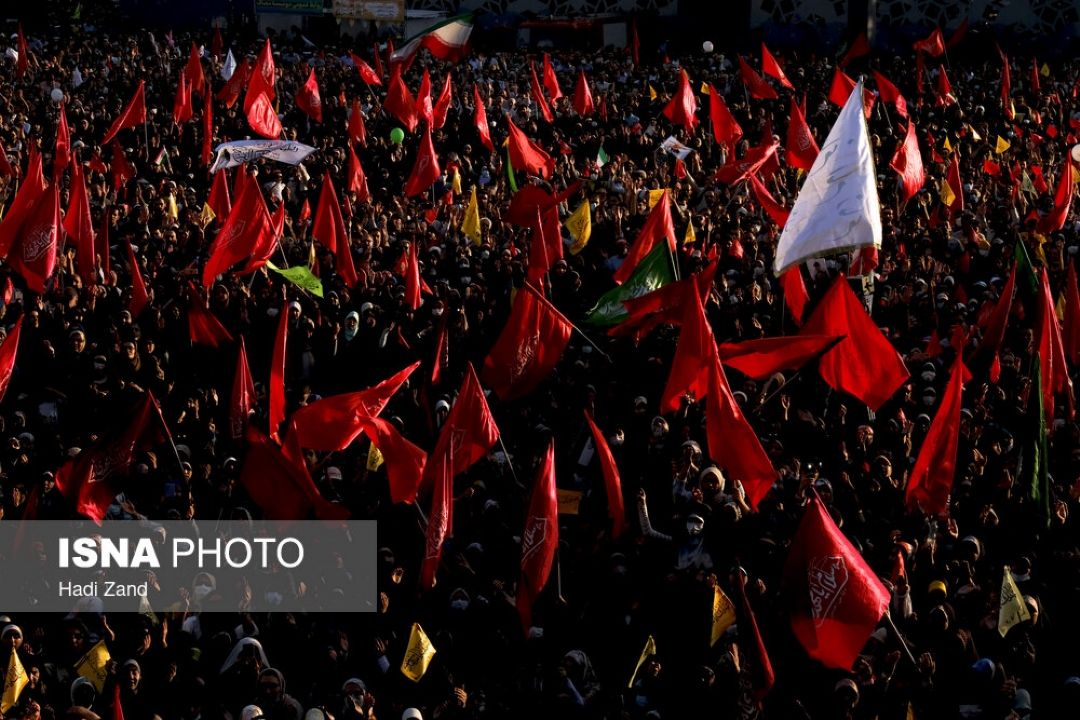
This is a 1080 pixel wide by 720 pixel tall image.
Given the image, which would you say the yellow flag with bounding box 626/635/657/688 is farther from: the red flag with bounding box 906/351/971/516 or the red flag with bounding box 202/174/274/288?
the red flag with bounding box 202/174/274/288

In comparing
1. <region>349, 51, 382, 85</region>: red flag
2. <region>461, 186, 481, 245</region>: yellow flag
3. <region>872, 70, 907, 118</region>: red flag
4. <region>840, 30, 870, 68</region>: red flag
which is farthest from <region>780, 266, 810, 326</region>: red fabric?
<region>840, 30, 870, 68</region>: red flag

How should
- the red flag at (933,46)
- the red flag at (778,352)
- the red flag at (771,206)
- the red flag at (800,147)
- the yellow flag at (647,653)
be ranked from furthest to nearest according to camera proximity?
the red flag at (933,46), the red flag at (800,147), the red flag at (771,206), the red flag at (778,352), the yellow flag at (647,653)

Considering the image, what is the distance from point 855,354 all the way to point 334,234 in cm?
629

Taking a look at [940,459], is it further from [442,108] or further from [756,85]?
[756,85]

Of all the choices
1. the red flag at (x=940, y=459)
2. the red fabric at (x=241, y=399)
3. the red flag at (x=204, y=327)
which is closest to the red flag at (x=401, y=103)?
the red flag at (x=204, y=327)

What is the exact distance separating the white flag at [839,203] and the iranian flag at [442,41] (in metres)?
12.1

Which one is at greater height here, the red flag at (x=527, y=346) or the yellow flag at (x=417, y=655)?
the red flag at (x=527, y=346)

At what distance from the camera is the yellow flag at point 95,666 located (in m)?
9.72


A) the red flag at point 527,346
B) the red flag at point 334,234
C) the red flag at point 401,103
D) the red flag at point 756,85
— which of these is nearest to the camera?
the red flag at point 527,346

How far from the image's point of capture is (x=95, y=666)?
975 centimetres

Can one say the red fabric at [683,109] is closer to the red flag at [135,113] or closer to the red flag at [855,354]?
the red flag at [135,113]

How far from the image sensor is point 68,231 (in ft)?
50.2

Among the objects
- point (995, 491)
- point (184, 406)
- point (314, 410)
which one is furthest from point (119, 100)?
point (995, 491)

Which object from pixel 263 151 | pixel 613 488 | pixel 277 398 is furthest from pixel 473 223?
pixel 613 488
